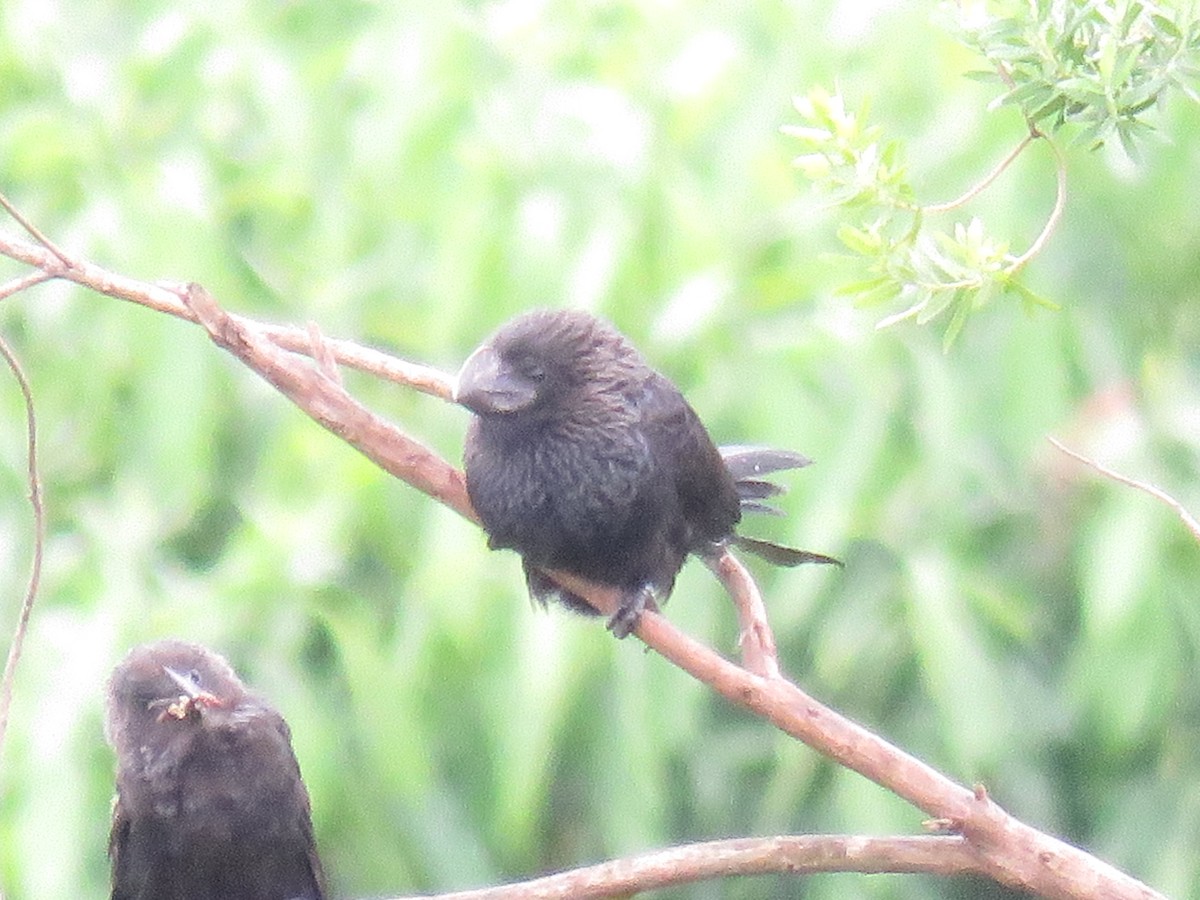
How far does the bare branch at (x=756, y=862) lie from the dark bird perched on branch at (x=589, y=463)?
0.58m

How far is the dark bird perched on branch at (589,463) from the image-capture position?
2945 millimetres

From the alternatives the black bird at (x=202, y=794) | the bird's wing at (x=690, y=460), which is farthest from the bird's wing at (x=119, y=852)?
the bird's wing at (x=690, y=460)

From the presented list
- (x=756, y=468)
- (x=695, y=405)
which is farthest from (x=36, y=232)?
(x=695, y=405)

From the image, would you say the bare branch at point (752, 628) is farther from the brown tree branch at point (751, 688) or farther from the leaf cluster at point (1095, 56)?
the leaf cluster at point (1095, 56)

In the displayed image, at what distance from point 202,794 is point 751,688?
3.42 feet

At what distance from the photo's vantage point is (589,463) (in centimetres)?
299

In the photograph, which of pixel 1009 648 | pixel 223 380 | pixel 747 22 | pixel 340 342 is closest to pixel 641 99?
pixel 747 22

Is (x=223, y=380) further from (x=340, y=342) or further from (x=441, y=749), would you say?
(x=340, y=342)

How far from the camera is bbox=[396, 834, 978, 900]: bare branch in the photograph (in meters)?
2.28

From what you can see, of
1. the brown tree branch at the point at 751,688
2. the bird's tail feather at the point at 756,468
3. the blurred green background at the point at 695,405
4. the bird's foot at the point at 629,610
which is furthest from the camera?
the blurred green background at the point at 695,405

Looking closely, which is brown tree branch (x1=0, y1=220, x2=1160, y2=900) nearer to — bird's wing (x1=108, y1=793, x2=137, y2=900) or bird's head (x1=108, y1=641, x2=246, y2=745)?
→ bird's head (x1=108, y1=641, x2=246, y2=745)

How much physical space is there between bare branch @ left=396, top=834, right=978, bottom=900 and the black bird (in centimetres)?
87

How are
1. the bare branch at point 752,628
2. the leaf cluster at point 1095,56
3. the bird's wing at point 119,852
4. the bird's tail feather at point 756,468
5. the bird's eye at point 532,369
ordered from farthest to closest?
1. the bird's tail feather at point 756,468
2. the bird's wing at point 119,852
3. the bird's eye at point 532,369
4. the bare branch at point 752,628
5. the leaf cluster at point 1095,56

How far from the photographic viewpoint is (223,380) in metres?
4.27
